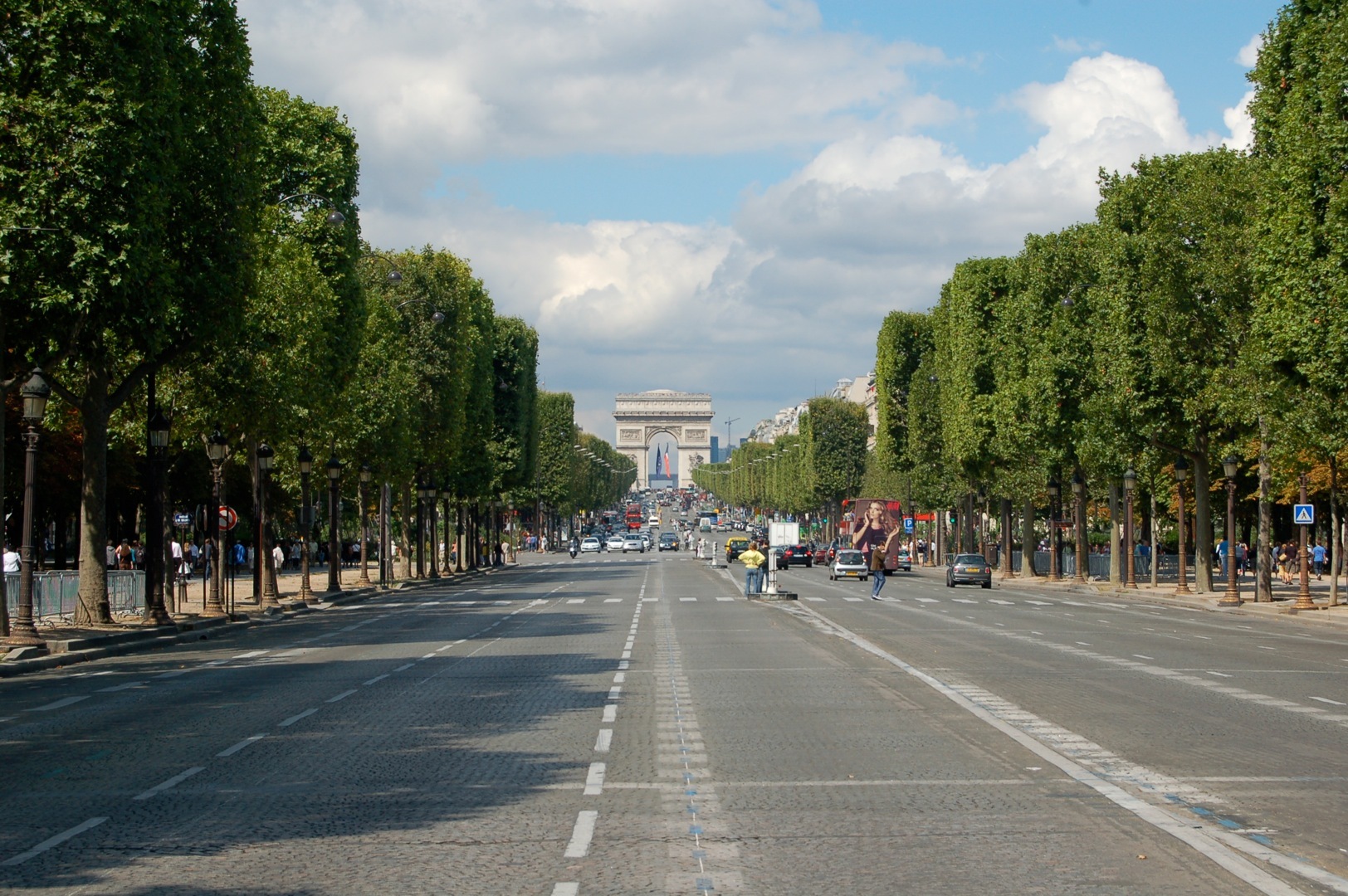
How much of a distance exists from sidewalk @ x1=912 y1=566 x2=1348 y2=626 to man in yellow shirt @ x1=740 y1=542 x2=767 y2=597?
41.1 ft

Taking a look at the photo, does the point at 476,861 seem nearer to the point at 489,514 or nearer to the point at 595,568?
the point at 595,568

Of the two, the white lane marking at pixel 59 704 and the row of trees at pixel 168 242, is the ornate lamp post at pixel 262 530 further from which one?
the white lane marking at pixel 59 704

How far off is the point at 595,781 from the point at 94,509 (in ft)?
76.1

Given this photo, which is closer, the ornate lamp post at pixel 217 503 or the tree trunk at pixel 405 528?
the ornate lamp post at pixel 217 503

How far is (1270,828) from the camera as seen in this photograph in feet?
32.7

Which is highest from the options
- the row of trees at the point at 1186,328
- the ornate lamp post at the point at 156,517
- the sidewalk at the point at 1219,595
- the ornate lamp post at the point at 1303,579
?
the row of trees at the point at 1186,328

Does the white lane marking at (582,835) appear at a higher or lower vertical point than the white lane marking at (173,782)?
higher

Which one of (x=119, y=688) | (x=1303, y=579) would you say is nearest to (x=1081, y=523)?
(x=1303, y=579)

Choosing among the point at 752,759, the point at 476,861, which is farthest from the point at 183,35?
the point at 476,861

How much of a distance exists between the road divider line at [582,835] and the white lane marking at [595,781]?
0.72 metres

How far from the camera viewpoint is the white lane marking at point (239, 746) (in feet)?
46.1

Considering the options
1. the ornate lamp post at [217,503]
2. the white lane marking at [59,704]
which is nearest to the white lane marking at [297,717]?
the white lane marking at [59,704]

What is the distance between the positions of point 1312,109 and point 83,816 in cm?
3296

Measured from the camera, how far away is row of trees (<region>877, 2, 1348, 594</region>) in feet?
116
